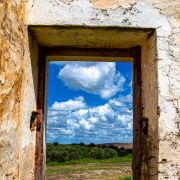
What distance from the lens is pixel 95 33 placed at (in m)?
2.84

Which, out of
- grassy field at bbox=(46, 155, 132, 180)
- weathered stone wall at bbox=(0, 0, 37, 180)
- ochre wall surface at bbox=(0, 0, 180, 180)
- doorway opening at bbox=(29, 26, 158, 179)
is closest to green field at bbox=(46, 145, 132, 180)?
grassy field at bbox=(46, 155, 132, 180)

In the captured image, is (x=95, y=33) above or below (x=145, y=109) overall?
above

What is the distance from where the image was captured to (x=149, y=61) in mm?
2889

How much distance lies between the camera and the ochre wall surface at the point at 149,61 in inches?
101

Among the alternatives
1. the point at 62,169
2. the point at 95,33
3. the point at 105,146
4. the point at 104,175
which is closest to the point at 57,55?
the point at 95,33

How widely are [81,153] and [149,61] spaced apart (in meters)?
7.57

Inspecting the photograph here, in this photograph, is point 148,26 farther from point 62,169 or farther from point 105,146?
point 105,146

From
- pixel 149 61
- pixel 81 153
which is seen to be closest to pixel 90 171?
pixel 81 153

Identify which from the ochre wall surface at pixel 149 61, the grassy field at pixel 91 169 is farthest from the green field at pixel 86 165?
the ochre wall surface at pixel 149 61

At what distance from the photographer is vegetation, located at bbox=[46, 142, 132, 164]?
9781mm

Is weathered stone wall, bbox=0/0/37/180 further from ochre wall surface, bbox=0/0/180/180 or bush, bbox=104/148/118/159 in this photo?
bush, bbox=104/148/118/159

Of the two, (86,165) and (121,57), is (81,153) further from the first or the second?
(121,57)

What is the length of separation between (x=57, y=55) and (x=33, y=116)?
2.04 ft

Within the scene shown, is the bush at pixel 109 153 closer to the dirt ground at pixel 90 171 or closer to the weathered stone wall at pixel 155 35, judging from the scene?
the dirt ground at pixel 90 171
